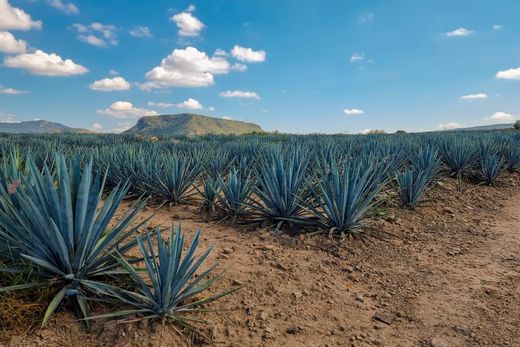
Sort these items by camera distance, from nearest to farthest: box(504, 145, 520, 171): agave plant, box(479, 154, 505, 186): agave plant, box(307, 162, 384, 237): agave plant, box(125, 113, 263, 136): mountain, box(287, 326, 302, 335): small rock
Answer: box(287, 326, 302, 335): small rock → box(307, 162, 384, 237): agave plant → box(479, 154, 505, 186): agave plant → box(504, 145, 520, 171): agave plant → box(125, 113, 263, 136): mountain

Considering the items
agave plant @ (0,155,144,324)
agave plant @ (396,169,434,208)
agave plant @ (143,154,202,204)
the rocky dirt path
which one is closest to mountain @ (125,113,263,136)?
agave plant @ (143,154,202,204)

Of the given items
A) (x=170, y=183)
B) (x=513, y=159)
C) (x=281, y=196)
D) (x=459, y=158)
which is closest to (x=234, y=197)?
(x=281, y=196)

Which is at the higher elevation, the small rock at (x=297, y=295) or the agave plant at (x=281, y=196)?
the agave plant at (x=281, y=196)

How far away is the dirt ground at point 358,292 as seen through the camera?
2164 mm

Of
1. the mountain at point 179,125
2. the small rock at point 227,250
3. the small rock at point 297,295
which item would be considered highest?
the mountain at point 179,125

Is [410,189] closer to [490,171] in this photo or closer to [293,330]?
[490,171]

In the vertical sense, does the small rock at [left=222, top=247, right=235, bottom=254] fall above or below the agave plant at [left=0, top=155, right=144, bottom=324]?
below

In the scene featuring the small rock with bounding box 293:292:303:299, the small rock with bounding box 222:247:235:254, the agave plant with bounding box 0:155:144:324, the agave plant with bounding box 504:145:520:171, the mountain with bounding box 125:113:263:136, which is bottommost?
the small rock with bounding box 293:292:303:299

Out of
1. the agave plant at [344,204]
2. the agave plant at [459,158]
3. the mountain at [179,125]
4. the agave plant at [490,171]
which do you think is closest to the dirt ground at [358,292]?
the agave plant at [344,204]

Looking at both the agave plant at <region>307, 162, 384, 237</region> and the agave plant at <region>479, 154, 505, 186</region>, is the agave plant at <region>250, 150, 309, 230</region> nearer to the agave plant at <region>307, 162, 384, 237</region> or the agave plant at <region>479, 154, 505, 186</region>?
the agave plant at <region>307, 162, 384, 237</region>

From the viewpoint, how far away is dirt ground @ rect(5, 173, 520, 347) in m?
2.16

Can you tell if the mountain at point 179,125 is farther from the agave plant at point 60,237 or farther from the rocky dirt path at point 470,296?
the agave plant at point 60,237

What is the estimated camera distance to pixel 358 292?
2.80 meters

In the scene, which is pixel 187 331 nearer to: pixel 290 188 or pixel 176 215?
pixel 290 188
